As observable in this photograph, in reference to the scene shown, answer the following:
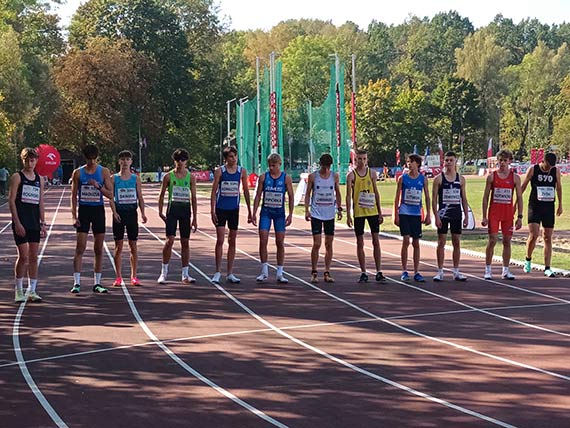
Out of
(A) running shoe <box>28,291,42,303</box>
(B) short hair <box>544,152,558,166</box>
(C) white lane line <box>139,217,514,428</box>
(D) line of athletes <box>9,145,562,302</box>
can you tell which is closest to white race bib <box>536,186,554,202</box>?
(D) line of athletes <box>9,145,562,302</box>

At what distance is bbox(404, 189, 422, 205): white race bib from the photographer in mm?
13469

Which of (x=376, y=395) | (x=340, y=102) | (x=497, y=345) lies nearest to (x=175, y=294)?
(x=497, y=345)

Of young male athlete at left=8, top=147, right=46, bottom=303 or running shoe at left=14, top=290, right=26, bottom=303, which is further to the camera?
running shoe at left=14, top=290, right=26, bottom=303

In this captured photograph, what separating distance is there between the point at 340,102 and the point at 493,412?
2503 centimetres

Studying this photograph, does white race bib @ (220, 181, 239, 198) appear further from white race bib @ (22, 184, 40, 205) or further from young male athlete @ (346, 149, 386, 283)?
white race bib @ (22, 184, 40, 205)

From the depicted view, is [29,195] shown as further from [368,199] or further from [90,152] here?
[368,199]

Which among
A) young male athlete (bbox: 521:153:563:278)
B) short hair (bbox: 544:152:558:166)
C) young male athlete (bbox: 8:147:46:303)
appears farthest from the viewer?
young male athlete (bbox: 521:153:563:278)

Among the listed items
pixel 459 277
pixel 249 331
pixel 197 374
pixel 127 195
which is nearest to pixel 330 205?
pixel 459 277

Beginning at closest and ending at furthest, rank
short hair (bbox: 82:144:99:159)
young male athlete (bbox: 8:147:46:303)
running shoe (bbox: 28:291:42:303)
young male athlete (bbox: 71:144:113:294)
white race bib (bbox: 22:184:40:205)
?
young male athlete (bbox: 8:147:46:303) < white race bib (bbox: 22:184:40:205) < running shoe (bbox: 28:291:42:303) < short hair (bbox: 82:144:99:159) < young male athlete (bbox: 71:144:113:294)

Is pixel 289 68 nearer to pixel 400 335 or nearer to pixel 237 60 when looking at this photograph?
pixel 237 60

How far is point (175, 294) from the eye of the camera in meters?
12.5

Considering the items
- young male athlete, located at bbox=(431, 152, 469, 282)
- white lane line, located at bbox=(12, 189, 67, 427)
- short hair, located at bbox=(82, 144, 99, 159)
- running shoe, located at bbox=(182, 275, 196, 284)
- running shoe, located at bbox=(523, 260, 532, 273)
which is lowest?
white lane line, located at bbox=(12, 189, 67, 427)

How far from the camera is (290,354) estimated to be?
8688mm

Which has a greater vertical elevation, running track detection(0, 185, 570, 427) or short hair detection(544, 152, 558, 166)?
short hair detection(544, 152, 558, 166)
